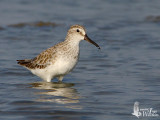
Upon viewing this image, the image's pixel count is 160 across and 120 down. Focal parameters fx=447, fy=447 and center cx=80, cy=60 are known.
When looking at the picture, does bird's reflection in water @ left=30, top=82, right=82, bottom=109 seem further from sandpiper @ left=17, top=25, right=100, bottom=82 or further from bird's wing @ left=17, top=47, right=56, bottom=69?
bird's wing @ left=17, top=47, right=56, bottom=69

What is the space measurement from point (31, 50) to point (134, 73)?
4057mm

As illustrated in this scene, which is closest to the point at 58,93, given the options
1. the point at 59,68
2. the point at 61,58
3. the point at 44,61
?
the point at 59,68

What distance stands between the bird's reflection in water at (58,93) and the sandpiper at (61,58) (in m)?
0.21

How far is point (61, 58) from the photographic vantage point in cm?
1076

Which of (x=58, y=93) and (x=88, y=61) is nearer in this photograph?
(x=58, y=93)

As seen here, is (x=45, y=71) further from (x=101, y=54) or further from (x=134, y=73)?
(x=101, y=54)

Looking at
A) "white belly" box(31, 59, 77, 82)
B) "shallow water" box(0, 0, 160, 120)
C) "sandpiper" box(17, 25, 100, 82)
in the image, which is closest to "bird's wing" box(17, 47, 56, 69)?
"sandpiper" box(17, 25, 100, 82)

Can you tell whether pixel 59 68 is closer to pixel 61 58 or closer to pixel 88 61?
pixel 61 58

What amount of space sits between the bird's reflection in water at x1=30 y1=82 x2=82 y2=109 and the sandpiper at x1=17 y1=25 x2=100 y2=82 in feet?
0.70

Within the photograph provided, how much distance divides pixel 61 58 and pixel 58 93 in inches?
35.9

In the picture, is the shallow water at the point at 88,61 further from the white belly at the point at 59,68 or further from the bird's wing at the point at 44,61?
the bird's wing at the point at 44,61

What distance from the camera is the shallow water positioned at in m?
9.14

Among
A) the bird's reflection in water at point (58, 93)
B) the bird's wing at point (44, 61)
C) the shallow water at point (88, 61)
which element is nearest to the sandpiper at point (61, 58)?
the bird's wing at point (44, 61)

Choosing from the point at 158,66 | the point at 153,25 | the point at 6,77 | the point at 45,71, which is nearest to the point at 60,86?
the point at 45,71
